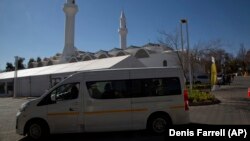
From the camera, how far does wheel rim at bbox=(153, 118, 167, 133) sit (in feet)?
32.1

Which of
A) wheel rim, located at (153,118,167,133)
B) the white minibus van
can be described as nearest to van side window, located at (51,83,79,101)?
the white minibus van

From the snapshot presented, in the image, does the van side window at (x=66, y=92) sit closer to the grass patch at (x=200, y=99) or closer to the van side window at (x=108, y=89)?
the van side window at (x=108, y=89)

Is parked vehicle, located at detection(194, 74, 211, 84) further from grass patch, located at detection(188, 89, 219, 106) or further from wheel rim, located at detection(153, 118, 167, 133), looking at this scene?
wheel rim, located at detection(153, 118, 167, 133)

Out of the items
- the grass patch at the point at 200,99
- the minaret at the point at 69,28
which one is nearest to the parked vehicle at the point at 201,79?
the minaret at the point at 69,28

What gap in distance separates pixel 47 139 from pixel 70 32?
181ft

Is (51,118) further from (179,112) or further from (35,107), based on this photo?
(179,112)

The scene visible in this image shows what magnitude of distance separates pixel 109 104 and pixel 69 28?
55560 millimetres

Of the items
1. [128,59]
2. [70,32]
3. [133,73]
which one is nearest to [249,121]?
[133,73]

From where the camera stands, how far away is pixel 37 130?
9531 mm

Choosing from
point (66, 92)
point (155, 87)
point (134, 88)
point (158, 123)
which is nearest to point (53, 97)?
point (66, 92)

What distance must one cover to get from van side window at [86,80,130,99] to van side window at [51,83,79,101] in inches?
18.1

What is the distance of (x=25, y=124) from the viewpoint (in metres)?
9.48

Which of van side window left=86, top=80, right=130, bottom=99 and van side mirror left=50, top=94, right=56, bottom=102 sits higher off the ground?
van side window left=86, top=80, right=130, bottom=99

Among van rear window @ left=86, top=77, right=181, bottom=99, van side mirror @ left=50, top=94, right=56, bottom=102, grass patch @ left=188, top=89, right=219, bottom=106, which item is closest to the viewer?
van side mirror @ left=50, top=94, right=56, bottom=102
